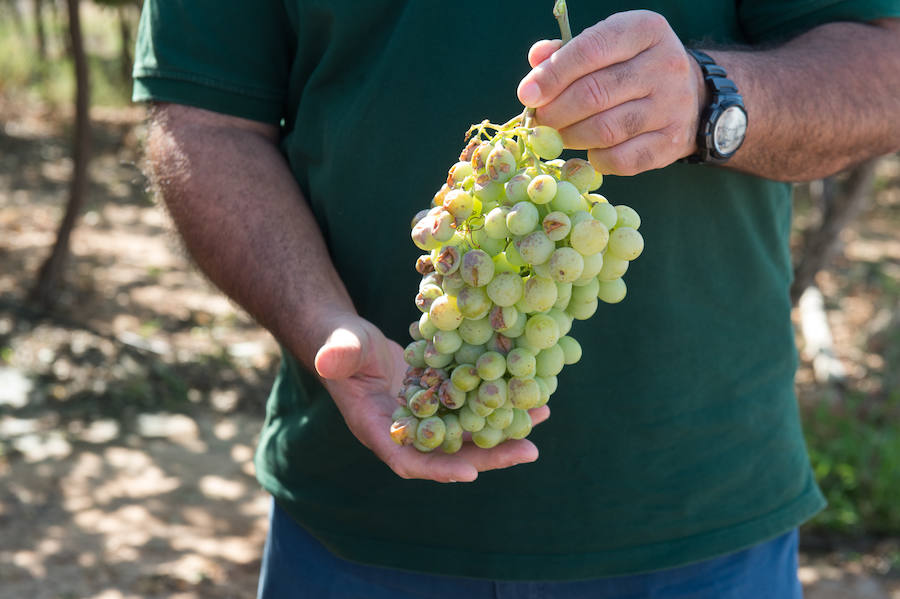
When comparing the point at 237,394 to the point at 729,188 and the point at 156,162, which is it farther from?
the point at 729,188

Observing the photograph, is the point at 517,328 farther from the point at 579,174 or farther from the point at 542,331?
the point at 579,174

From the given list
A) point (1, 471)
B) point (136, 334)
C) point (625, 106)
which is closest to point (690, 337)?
point (625, 106)

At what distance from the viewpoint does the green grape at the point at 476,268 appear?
1218 millimetres

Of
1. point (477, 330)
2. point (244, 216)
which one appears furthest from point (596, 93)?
point (244, 216)

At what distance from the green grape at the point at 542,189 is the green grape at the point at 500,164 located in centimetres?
5

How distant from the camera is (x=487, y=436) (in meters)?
1.33

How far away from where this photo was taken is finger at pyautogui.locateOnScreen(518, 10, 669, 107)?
121 centimetres

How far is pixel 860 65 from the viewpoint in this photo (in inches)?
64.5

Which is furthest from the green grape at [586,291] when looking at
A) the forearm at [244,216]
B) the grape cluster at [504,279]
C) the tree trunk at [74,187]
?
the tree trunk at [74,187]

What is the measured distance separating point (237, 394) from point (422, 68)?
4252 mm

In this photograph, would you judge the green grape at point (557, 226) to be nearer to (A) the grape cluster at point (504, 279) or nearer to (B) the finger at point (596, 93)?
(A) the grape cluster at point (504, 279)

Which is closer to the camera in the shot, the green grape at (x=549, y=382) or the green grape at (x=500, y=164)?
the green grape at (x=500, y=164)

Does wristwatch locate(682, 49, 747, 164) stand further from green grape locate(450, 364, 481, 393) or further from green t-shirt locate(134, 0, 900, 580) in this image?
green grape locate(450, 364, 481, 393)

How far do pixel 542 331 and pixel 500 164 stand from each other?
0.24m
